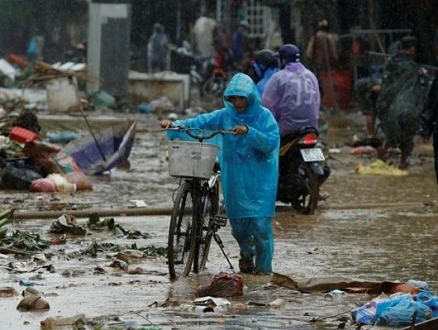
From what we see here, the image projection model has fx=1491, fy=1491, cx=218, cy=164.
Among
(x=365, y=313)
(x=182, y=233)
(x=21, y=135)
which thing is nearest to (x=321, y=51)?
(x=21, y=135)

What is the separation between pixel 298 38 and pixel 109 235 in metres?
23.5

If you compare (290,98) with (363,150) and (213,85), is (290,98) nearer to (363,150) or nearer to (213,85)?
(363,150)

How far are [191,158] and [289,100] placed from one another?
16.3 ft

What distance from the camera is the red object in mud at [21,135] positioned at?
1763 centimetres

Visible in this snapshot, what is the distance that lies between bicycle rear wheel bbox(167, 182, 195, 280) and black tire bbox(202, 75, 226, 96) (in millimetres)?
27786

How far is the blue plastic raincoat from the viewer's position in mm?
15086

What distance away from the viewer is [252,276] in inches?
427

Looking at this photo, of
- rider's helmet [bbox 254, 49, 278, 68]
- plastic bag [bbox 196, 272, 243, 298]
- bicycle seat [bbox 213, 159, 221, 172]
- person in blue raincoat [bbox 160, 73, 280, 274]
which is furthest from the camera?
rider's helmet [bbox 254, 49, 278, 68]

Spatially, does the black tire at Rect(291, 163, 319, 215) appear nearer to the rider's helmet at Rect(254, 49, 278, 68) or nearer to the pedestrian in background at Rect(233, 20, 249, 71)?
the rider's helmet at Rect(254, 49, 278, 68)

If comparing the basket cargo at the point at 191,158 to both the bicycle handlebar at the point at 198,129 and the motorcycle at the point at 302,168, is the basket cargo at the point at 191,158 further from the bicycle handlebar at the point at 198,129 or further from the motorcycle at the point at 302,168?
the motorcycle at the point at 302,168

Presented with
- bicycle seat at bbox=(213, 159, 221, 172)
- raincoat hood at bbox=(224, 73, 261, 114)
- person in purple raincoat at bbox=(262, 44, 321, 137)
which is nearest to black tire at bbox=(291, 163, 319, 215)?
person in purple raincoat at bbox=(262, 44, 321, 137)

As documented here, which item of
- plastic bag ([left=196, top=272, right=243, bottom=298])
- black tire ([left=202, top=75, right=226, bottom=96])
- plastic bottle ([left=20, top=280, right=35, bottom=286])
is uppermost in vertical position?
plastic bag ([left=196, top=272, right=243, bottom=298])

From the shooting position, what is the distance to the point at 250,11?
4703 cm

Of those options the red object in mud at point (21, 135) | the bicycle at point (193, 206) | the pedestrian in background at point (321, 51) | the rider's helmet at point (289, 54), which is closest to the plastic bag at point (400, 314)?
the bicycle at point (193, 206)
